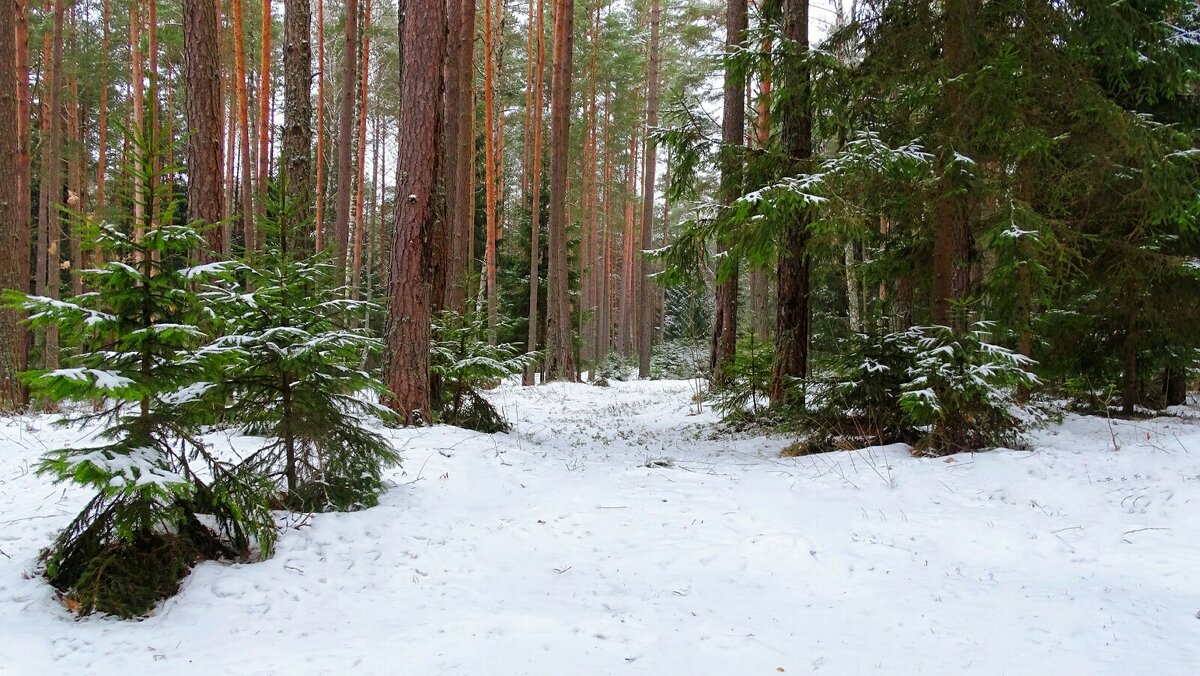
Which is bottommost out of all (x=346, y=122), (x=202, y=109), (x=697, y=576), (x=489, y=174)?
(x=697, y=576)

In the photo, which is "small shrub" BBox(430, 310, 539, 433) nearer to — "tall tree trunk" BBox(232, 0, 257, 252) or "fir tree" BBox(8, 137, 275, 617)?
"fir tree" BBox(8, 137, 275, 617)

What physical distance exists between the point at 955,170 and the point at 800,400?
2.69 meters

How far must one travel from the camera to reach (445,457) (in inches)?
219

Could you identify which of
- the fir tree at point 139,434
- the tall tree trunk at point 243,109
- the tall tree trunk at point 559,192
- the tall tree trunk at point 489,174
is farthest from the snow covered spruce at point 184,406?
the tall tree trunk at point 243,109

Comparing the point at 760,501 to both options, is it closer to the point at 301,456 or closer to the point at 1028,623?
the point at 1028,623

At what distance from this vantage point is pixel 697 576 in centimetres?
357

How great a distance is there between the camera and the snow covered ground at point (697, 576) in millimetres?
2703

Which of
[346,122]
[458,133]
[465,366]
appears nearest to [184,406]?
[465,366]

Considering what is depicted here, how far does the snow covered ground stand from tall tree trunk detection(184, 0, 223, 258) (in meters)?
2.92

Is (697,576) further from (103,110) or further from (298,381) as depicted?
(103,110)

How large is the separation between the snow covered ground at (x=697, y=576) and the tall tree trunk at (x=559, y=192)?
10507mm

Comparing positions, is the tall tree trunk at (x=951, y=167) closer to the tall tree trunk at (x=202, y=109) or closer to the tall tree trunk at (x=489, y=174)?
the tall tree trunk at (x=202, y=109)

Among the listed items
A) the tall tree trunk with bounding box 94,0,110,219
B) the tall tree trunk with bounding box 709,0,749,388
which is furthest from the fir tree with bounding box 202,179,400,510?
the tall tree trunk with bounding box 94,0,110,219

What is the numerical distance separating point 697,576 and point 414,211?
484 centimetres
